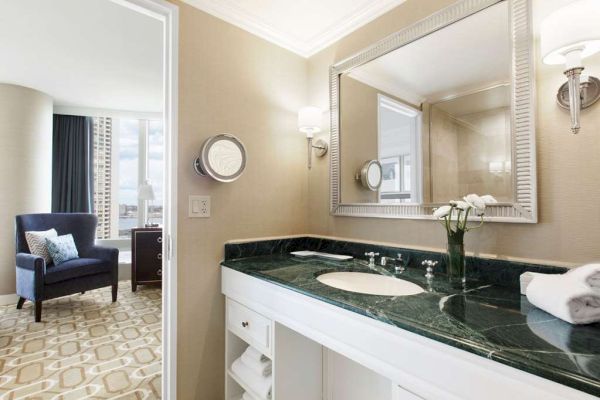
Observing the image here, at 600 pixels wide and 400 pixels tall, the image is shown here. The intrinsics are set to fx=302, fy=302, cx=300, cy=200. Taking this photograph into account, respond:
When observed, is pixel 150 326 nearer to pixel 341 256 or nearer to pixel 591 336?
pixel 341 256

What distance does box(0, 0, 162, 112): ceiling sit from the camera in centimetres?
217

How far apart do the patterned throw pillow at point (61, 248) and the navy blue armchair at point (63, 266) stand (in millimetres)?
64

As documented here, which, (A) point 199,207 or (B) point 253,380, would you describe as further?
(A) point 199,207

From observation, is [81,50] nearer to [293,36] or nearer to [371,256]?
[293,36]

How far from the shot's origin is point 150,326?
276cm

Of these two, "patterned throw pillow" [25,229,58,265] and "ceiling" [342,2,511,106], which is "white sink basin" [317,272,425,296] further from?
"patterned throw pillow" [25,229,58,265]

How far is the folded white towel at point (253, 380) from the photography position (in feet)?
4.29

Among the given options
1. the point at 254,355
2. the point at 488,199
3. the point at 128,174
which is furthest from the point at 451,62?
the point at 128,174

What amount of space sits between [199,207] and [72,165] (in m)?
3.83

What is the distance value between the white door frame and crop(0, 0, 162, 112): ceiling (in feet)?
3.19

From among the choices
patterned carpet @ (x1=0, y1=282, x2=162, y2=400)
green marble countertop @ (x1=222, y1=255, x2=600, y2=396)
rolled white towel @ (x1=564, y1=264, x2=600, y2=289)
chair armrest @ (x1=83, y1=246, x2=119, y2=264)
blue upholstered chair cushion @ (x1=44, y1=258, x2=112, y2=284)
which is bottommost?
patterned carpet @ (x1=0, y1=282, x2=162, y2=400)

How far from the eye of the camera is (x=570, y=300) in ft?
2.40

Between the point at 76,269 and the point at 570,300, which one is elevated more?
the point at 570,300

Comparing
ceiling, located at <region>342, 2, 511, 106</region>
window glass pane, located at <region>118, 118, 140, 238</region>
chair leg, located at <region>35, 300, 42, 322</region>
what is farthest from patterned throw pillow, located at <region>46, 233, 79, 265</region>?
ceiling, located at <region>342, 2, 511, 106</region>
